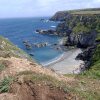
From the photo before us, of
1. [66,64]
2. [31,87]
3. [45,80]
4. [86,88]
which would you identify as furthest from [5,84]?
[66,64]

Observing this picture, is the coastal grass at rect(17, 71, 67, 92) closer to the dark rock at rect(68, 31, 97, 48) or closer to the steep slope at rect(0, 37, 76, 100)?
the steep slope at rect(0, 37, 76, 100)

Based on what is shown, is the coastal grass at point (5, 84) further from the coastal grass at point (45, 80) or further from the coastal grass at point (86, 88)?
the coastal grass at point (86, 88)

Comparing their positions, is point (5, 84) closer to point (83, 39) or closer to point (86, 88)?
point (86, 88)

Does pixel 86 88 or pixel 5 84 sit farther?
pixel 86 88

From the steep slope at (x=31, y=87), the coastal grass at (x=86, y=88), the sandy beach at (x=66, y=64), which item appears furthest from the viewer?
the sandy beach at (x=66, y=64)

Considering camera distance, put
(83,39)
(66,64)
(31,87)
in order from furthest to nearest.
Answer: (83,39), (66,64), (31,87)

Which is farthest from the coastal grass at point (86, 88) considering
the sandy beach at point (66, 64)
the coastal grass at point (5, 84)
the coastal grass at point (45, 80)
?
the sandy beach at point (66, 64)

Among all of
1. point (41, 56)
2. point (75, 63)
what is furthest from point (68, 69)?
point (41, 56)

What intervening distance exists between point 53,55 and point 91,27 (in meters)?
42.2

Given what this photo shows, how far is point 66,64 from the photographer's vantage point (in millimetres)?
106125

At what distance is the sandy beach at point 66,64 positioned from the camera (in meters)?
95.1

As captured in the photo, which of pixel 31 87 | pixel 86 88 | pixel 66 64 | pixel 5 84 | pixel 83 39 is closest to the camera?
pixel 31 87

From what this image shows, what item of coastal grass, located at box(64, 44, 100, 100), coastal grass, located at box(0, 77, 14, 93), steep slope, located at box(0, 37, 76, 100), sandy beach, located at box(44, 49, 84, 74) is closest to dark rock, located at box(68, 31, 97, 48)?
sandy beach, located at box(44, 49, 84, 74)

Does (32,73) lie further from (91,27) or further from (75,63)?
(91,27)
